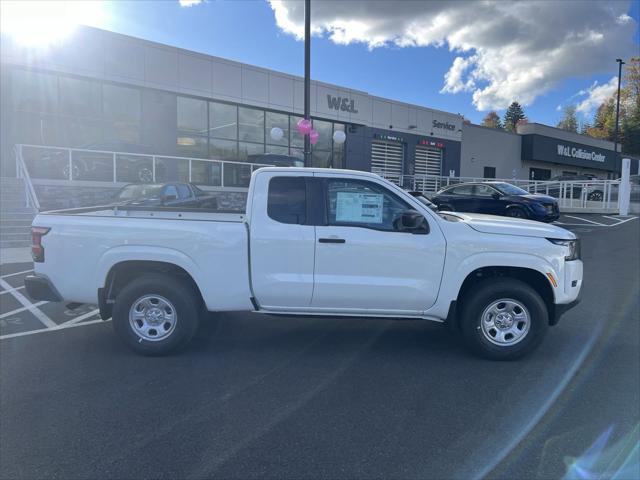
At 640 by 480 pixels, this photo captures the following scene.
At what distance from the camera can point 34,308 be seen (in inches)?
253

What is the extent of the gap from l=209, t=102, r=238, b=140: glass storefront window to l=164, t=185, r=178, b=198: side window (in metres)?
9.59

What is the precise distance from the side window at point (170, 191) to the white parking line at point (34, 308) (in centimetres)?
496

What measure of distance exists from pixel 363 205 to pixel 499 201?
1122 cm

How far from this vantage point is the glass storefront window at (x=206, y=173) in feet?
58.1

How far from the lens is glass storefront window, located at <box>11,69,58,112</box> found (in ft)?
54.2

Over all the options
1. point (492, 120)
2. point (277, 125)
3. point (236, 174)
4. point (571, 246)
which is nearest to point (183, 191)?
point (236, 174)

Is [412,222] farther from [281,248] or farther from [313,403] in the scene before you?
[313,403]

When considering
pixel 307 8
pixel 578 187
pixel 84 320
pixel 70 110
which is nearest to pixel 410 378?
pixel 84 320

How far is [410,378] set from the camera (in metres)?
4.26

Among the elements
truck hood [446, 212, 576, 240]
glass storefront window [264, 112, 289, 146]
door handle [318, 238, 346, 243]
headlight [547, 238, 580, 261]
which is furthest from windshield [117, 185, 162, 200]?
glass storefront window [264, 112, 289, 146]

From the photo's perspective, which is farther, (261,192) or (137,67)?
(137,67)

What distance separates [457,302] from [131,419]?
3.14 m

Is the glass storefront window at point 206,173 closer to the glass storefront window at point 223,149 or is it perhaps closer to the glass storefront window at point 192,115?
the glass storefront window at point 223,149

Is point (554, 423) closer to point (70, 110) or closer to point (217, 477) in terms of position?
point (217, 477)
